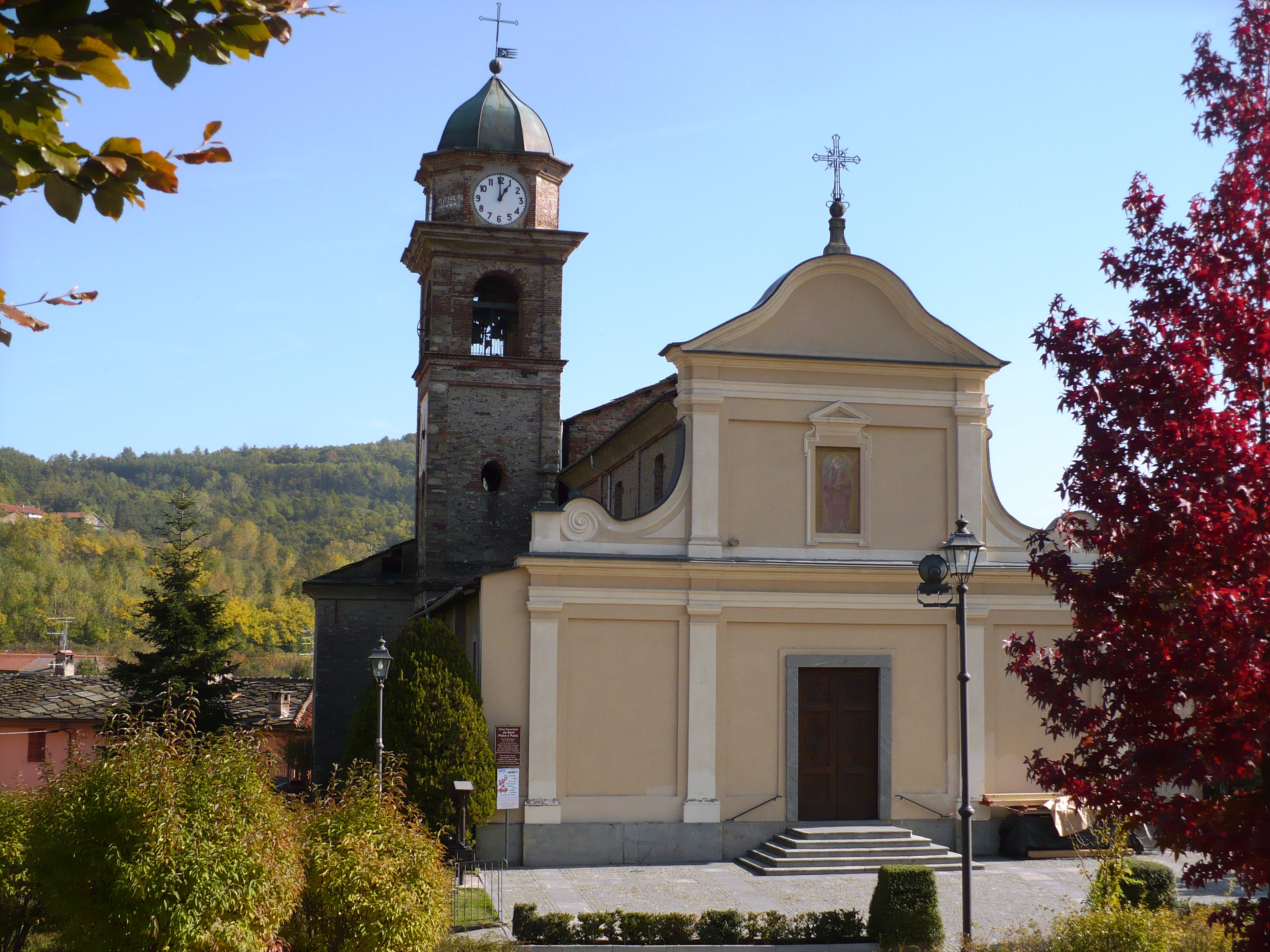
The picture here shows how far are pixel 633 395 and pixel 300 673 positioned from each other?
7537 centimetres

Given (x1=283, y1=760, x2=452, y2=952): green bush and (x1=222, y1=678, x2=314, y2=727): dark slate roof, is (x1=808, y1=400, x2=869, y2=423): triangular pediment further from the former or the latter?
(x1=222, y1=678, x2=314, y2=727): dark slate roof

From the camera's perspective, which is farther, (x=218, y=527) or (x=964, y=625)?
(x=218, y=527)

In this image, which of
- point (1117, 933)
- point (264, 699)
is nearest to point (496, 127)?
point (1117, 933)

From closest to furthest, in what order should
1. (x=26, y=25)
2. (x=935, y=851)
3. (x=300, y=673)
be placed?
1. (x=26, y=25)
2. (x=935, y=851)
3. (x=300, y=673)

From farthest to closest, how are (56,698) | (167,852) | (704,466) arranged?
1. (56,698)
2. (704,466)
3. (167,852)

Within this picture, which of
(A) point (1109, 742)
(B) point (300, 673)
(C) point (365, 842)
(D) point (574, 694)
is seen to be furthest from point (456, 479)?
(B) point (300, 673)

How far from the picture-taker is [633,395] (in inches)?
1302

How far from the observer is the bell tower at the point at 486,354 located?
94.2 feet

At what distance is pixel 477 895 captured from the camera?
17.8 m

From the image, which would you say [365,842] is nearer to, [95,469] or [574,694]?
[574,694]

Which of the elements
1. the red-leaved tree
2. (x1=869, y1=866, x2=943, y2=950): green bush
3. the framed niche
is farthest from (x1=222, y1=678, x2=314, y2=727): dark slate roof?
the red-leaved tree

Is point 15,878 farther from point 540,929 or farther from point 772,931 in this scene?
point 772,931

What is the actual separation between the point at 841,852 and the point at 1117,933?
30.9 feet

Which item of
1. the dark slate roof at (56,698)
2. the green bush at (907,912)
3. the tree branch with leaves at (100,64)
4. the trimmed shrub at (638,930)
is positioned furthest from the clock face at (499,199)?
the tree branch with leaves at (100,64)
